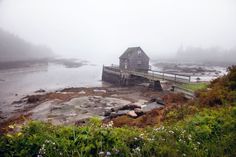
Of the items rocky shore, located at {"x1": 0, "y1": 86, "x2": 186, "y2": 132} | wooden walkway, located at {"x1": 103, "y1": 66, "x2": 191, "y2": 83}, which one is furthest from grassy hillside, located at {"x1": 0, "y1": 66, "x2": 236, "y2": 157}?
wooden walkway, located at {"x1": 103, "y1": 66, "x2": 191, "y2": 83}

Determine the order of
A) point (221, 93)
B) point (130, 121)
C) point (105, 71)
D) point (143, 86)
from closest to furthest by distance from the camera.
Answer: point (221, 93) → point (130, 121) → point (143, 86) → point (105, 71)

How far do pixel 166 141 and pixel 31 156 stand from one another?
2.76 meters

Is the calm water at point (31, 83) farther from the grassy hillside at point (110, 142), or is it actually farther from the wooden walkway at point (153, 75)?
the grassy hillside at point (110, 142)

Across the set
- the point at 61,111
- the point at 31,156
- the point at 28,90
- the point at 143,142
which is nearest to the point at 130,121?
the point at 143,142

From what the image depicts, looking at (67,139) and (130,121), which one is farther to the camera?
(130,121)

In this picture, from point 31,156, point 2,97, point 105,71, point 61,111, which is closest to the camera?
point 31,156

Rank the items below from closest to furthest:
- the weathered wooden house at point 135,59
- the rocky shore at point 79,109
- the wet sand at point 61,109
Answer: the rocky shore at point 79,109 → the wet sand at point 61,109 → the weathered wooden house at point 135,59

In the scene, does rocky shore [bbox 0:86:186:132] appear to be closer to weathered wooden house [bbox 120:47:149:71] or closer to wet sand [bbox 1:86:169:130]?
wet sand [bbox 1:86:169:130]

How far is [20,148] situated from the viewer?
4.64 m

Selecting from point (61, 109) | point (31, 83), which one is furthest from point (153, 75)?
point (31, 83)

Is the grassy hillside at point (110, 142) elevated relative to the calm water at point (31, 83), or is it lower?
elevated

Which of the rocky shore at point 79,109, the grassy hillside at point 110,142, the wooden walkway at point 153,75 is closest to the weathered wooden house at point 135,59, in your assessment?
the wooden walkway at point 153,75

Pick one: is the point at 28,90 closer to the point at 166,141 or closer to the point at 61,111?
the point at 61,111

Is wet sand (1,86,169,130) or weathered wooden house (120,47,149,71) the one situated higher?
weathered wooden house (120,47,149,71)
